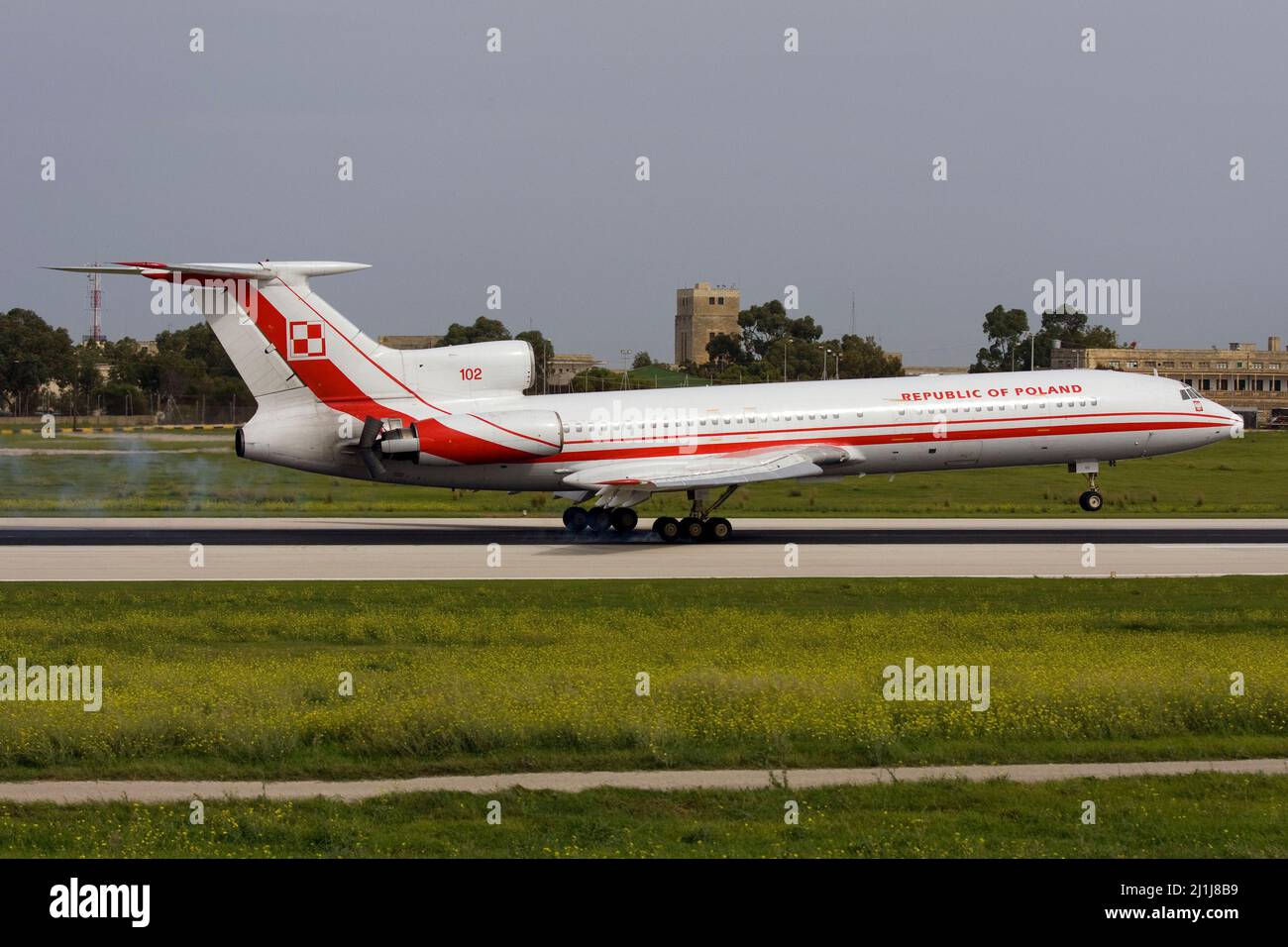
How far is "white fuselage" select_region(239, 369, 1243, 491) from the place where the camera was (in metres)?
38.0

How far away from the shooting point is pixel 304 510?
48.6 m

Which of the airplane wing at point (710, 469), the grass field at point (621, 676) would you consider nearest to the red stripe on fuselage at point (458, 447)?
the airplane wing at point (710, 469)

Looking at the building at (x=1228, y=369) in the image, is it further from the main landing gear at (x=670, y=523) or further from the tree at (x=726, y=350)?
the main landing gear at (x=670, y=523)

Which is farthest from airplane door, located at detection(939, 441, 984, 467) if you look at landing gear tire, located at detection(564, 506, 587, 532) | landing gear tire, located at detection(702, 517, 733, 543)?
landing gear tire, located at detection(564, 506, 587, 532)

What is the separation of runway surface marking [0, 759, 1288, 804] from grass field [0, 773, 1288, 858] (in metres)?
0.34

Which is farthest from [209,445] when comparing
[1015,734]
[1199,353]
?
[1199,353]

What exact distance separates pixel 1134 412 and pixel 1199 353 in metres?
132

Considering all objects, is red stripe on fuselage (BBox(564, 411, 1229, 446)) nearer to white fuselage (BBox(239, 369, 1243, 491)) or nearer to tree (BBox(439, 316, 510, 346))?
white fuselage (BBox(239, 369, 1243, 491))

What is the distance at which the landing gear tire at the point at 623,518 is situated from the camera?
127 feet

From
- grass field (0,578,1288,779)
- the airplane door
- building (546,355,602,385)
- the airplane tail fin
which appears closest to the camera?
grass field (0,578,1288,779)

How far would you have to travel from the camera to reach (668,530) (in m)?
38.7

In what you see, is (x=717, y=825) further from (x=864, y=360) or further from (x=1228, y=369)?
(x=1228, y=369)

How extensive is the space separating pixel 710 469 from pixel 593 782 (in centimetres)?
2489

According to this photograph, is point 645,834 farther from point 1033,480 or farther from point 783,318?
point 783,318
